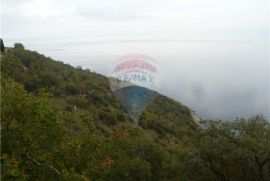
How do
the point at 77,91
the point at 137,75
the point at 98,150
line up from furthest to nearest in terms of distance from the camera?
the point at 77,91 < the point at 137,75 < the point at 98,150

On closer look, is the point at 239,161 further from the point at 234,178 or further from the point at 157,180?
the point at 157,180

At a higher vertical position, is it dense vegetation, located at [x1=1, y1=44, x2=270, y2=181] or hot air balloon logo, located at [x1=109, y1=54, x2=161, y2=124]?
hot air balloon logo, located at [x1=109, y1=54, x2=161, y2=124]

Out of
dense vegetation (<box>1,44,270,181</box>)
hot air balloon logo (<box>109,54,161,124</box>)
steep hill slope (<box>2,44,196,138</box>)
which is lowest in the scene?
dense vegetation (<box>1,44,270,181</box>)

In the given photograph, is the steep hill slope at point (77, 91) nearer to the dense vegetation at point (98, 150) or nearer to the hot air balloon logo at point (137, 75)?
the dense vegetation at point (98, 150)

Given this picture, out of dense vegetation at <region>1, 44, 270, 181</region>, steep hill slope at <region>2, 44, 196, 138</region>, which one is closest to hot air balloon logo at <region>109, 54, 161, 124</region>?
dense vegetation at <region>1, 44, 270, 181</region>

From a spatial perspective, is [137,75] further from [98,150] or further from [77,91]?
[77,91]

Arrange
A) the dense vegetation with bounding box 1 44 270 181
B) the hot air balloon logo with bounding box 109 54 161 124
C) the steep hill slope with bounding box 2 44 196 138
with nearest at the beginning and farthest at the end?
the dense vegetation with bounding box 1 44 270 181, the hot air balloon logo with bounding box 109 54 161 124, the steep hill slope with bounding box 2 44 196 138

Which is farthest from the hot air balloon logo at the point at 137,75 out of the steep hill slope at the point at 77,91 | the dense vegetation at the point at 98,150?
the steep hill slope at the point at 77,91

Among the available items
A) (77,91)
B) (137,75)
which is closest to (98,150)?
(137,75)

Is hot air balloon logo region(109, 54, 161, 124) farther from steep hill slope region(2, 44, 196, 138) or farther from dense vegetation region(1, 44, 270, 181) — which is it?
steep hill slope region(2, 44, 196, 138)

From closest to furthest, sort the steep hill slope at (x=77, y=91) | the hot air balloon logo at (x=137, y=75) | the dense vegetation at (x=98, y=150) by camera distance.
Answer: the dense vegetation at (x=98, y=150) < the hot air balloon logo at (x=137, y=75) < the steep hill slope at (x=77, y=91)

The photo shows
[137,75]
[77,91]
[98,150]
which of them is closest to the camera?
[98,150]
